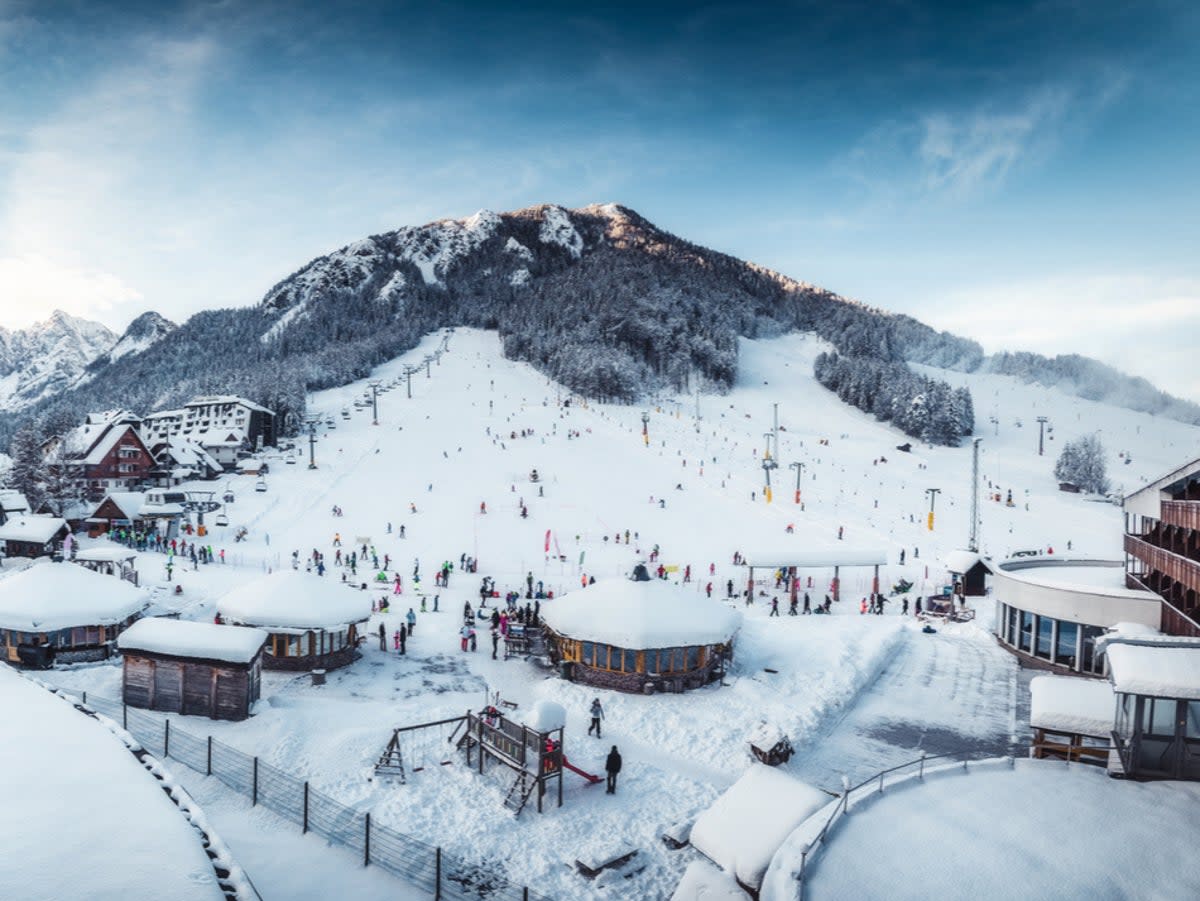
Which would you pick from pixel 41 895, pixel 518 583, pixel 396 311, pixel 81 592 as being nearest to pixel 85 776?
pixel 41 895

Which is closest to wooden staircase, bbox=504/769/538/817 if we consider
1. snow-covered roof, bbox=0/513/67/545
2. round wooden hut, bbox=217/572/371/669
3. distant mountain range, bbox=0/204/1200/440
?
round wooden hut, bbox=217/572/371/669

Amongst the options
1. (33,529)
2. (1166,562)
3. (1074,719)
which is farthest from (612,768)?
(33,529)

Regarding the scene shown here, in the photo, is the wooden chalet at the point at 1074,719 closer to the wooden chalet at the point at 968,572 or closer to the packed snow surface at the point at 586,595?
the packed snow surface at the point at 586,595

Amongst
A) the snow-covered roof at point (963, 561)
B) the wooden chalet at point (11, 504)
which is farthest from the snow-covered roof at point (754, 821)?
the wooden chalet at point (11, 504)

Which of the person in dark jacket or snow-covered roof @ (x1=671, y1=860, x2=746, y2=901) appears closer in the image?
snow-covered roof @ (x1=671, y1=860, x2=746, y2=901)

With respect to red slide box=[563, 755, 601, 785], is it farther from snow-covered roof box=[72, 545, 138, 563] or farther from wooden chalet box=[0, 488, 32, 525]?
wooden chalet box=[0, 488, 32, 525]

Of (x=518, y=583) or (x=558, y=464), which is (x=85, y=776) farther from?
(x=558, y=464)
